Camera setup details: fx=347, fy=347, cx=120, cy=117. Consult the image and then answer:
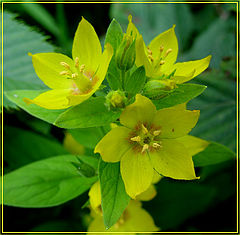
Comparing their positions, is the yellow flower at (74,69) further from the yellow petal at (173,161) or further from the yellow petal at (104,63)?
the yellow petal at (173,161)

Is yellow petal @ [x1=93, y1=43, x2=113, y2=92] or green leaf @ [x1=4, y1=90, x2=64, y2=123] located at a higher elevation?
yellow petal @ [x1=93, y1=43, x2=113, y2=92]

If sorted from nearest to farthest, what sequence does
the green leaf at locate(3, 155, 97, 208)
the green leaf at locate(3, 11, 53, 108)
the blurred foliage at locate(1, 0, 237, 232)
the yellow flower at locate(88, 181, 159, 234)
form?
1. the green leaf at locate(3, 155, 97, 208)
2. the yellow flower at locate(88, 181, 159, 234)
3. the green leaf at locate(3, 11, 53, 108)
4. the blurred foliage at locate(1, 0, 237, 232)

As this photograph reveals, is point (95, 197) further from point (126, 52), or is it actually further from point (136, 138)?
point (126, 52)

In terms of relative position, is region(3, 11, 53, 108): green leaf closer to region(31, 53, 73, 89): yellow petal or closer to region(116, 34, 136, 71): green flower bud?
region(31, 53, 73, 89): yellow petal

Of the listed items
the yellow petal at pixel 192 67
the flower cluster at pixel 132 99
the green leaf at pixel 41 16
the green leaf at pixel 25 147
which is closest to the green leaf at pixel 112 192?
the flower cluster at pixel 132 99

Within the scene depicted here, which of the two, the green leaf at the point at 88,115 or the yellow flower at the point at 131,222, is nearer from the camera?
the green leaf at the point at 88,115

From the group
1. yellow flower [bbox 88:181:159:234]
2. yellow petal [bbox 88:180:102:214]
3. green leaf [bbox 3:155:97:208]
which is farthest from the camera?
yellow flower [bbox 88:181:159:234]

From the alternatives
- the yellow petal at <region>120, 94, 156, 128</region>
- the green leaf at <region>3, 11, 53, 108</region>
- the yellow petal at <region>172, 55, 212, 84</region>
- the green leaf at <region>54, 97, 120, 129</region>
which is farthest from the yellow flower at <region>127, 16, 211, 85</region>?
the green leaf at <region>3, 11, 53, 108</region>
